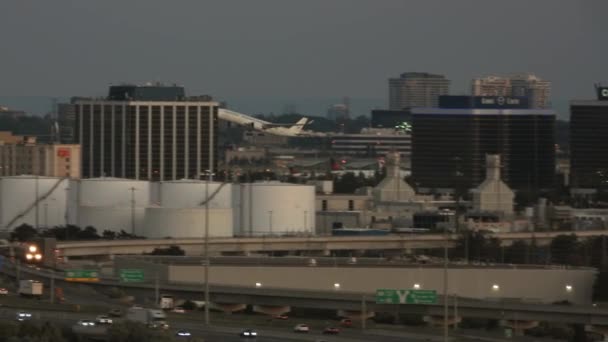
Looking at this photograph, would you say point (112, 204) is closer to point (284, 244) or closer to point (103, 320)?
point (284, 244)

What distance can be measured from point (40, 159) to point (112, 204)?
104ft

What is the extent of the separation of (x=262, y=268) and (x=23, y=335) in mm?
26637

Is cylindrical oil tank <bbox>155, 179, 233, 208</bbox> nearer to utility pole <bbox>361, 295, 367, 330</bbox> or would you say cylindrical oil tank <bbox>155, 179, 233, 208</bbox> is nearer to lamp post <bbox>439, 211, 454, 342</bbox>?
lamp post <bbox>439, 211, 454, 342</bbox>

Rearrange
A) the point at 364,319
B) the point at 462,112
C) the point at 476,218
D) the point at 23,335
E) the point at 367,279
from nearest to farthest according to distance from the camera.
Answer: the point at 23,335
the point at 364,319
the point at 367,279
the point at 476,218
the point at 462,112

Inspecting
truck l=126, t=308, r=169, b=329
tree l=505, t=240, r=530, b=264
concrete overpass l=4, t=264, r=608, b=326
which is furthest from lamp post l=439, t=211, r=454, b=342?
truck l=126, t=308, r=169, b=329

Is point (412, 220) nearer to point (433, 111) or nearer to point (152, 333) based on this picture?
point (433, 111)

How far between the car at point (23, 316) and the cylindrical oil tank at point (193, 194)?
5056cm

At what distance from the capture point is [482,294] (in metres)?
67.2

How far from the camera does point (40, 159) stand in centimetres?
13162

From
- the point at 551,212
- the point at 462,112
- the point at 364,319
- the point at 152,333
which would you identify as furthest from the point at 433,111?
the point at 152,333

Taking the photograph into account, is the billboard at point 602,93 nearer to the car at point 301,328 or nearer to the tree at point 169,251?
the tree at point 169,251

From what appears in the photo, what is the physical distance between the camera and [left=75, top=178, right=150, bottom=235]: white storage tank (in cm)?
9719

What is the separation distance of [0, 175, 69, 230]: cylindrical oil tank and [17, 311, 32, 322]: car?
50288 millimetres

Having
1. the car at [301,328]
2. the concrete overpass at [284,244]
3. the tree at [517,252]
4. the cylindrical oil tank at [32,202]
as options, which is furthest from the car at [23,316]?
the cylindrical oil tank at [32,202]
